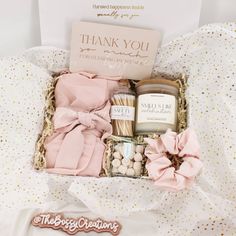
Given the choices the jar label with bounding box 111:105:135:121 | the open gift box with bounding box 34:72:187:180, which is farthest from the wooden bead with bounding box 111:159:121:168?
the jar label with bounding box 111:105:135:121

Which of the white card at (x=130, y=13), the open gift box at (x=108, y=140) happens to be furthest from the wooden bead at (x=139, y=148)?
the white card at (x=130, y=13)

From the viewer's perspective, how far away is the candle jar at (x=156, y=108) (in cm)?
137

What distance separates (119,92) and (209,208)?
406 millimetres

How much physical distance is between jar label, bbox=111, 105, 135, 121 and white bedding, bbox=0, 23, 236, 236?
0.51ft

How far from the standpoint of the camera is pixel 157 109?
1.36 m

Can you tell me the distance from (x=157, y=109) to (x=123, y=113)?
9cm

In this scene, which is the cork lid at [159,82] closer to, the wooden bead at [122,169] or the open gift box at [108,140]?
the open gift box at [108,140]

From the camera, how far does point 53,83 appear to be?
1475 millimetres

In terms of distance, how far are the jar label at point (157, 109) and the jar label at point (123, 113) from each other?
23 millimetres

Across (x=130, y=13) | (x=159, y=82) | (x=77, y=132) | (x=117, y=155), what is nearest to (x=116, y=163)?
(x=117, y=155)

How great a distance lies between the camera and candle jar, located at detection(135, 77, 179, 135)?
4.48 feet

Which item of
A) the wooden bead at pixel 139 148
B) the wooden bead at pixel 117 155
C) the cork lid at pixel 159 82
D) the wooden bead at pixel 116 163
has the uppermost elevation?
the cork lid at pixel 159 82

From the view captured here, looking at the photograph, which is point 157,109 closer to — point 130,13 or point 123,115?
point 123,115

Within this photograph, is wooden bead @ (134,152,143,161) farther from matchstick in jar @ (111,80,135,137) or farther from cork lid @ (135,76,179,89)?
cork lid @ (135,76,179,89)
